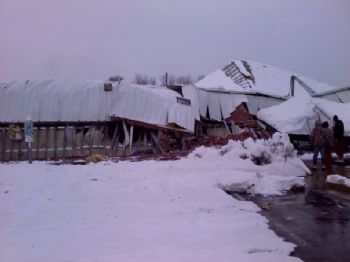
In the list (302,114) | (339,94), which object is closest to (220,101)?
(302,114)

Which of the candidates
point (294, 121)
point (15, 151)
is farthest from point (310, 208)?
point (15, 151)

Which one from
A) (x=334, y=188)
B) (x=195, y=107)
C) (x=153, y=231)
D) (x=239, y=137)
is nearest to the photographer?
(x=153, y=231)

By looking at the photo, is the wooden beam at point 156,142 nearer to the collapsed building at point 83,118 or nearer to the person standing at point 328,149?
the collapsed building at point 83,118

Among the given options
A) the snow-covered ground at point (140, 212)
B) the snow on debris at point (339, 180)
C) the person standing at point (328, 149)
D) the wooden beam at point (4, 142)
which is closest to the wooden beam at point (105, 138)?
the wooden beam at point (4, 142)

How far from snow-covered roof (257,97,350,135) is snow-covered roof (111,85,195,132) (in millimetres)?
3562

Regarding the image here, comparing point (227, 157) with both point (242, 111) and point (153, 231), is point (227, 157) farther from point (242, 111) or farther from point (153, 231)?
point (242, 111)

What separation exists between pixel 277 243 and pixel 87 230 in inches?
102

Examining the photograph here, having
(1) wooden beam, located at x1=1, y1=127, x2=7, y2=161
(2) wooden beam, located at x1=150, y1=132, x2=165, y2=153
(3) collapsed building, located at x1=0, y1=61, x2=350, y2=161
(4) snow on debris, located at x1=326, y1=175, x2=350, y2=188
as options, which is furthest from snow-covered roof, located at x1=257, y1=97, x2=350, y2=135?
(1) wooden beam, located at x1=1, y1=127, x2=7, y2=161

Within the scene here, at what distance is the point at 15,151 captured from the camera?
15602mm

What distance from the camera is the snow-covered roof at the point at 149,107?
1741cm

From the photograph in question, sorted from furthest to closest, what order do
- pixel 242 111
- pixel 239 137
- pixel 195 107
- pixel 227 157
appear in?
1. pixel 242 111
2. pixel 195 107
3. pixel 239 137
4. pixel 227 157

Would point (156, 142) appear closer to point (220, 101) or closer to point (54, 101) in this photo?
point (54, 101)

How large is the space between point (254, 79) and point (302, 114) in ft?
36.4

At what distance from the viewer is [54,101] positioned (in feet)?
55.4
